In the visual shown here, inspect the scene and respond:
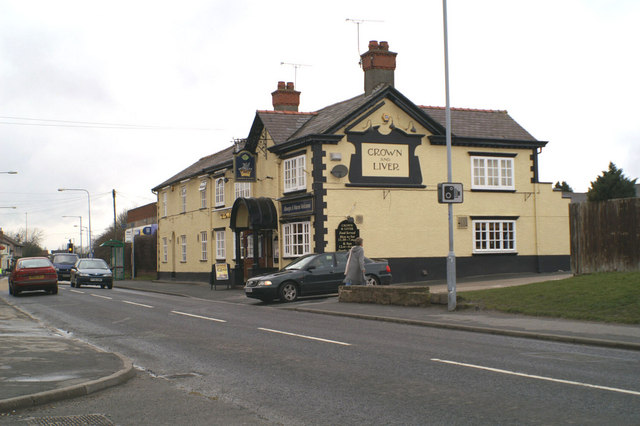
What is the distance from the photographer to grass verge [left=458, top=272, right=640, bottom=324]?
44.4ft

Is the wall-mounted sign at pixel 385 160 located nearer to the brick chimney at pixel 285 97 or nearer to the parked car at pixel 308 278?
the parked car at pixel 308 278

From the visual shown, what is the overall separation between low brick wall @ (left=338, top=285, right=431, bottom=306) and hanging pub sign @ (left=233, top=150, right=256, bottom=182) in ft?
39.8

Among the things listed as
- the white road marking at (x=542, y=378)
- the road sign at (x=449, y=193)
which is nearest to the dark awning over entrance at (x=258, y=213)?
the road sign at (x=449, y=193)

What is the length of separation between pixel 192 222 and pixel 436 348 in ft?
108

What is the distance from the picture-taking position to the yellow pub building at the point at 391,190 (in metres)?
28.1

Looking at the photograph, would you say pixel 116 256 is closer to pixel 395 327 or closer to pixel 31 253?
pixel 395 327

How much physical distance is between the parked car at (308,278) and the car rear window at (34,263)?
11.3m

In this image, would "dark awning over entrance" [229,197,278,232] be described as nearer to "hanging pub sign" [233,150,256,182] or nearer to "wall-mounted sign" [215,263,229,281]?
"hanging pub sign" [233,150,256,182]

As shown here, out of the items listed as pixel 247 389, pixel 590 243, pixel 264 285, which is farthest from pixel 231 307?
pixel 247 389

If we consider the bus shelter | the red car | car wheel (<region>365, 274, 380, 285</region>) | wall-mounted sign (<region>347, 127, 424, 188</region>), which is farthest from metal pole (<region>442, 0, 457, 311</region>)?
the bus shelter

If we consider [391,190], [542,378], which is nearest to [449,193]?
[542,378]

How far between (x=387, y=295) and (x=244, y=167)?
14126 mm

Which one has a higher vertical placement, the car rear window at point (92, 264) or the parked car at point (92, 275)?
the car rear window at point (92, 264)

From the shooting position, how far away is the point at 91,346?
1131 cm
